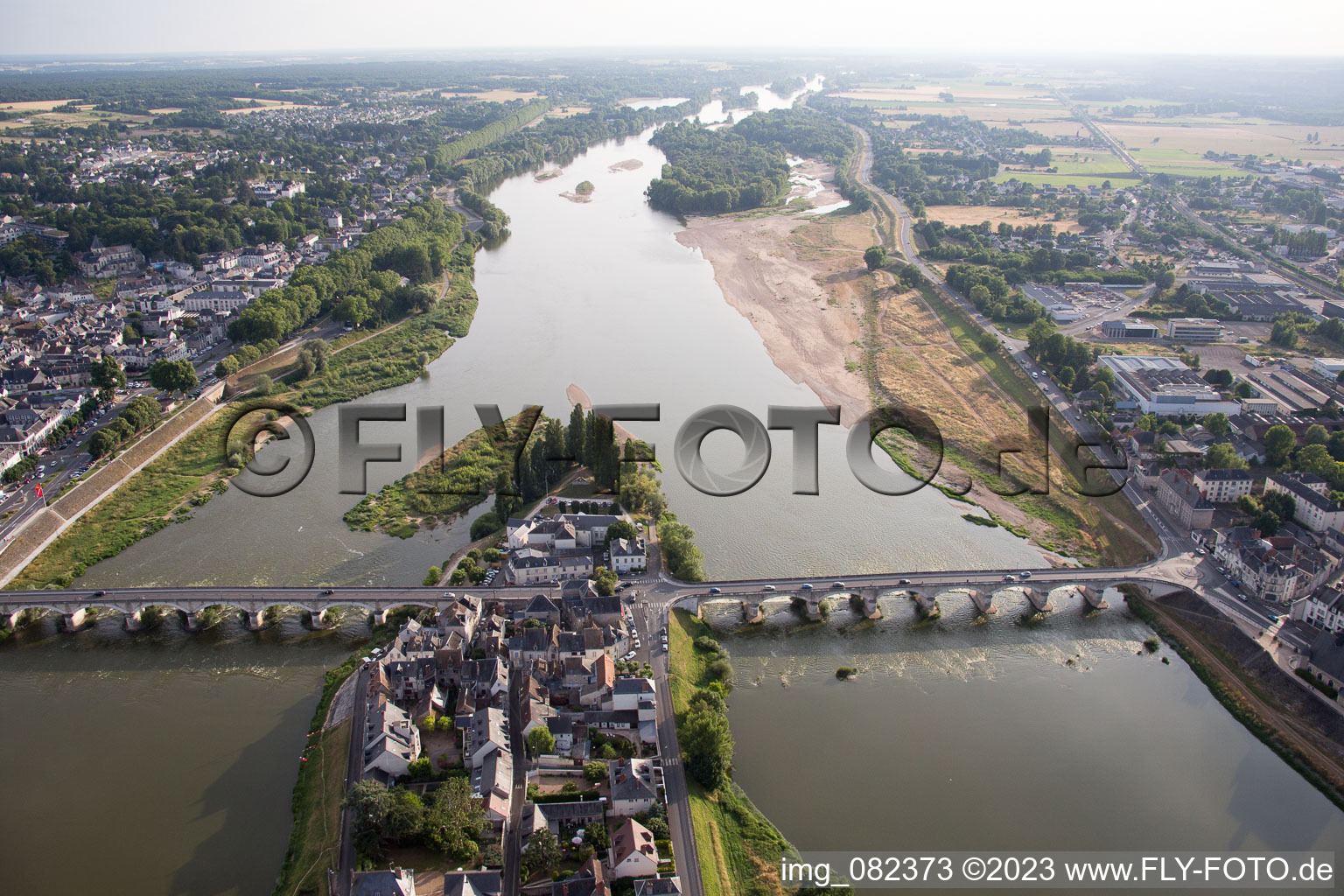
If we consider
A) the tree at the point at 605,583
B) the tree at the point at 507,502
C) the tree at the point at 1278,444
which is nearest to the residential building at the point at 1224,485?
the tree at the point at 1278,444

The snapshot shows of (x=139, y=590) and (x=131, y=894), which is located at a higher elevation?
(x=139, y=590)

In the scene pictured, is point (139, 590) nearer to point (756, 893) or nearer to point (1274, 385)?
point (756, 893)

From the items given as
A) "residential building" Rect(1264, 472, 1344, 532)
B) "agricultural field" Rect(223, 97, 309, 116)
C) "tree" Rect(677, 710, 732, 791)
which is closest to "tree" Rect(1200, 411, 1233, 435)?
"residential building" Rect(1264, 472, 1344, 532)

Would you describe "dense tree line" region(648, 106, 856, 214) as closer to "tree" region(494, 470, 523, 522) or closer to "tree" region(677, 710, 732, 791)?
"tree" region(494, 470, 523, 522)

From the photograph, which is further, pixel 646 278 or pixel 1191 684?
pixel 646 278

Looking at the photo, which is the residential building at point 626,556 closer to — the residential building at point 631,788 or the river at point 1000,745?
the river at point 1000,745

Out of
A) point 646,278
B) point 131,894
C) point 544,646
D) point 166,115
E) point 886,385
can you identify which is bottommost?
point 131,894

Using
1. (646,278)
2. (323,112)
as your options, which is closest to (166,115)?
(323,112)
